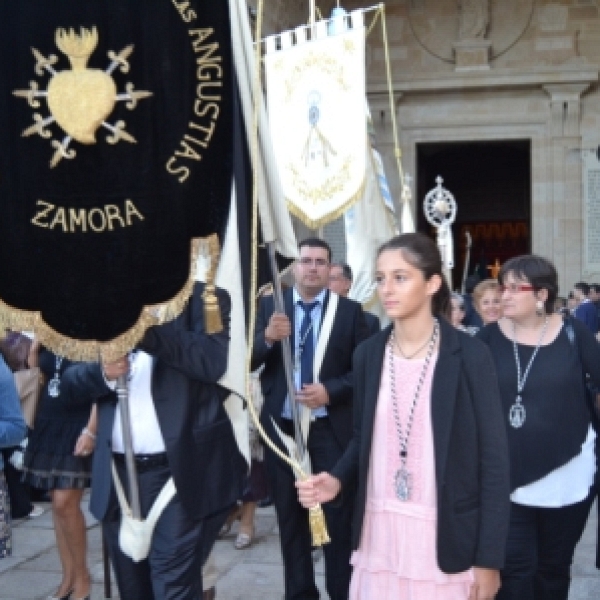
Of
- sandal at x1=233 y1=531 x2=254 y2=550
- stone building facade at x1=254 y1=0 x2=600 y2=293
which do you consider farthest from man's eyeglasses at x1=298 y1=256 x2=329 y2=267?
stone building facade at x1=254 y1=0 x2=600 y2=293

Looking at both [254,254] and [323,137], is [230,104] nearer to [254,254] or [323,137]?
[254,254]

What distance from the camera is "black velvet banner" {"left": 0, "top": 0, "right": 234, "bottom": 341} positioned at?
3.32m

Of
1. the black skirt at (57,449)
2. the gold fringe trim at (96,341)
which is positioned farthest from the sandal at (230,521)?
the gold fringe trim at (96,341)

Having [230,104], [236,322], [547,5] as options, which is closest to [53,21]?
[230,104]

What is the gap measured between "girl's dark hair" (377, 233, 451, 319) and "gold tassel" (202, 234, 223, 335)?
1.91 feet

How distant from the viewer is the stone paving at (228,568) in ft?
18.2

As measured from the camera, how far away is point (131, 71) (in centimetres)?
334

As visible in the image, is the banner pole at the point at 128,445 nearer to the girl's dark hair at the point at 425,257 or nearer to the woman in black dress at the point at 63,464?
the girl's dark hair at the point at 425,257

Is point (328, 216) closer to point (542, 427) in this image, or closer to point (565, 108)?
point (542, 427)

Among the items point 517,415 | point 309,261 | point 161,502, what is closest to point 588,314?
point 309,261

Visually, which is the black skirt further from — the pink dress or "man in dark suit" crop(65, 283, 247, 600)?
the pink dress

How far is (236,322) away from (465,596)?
117 cm

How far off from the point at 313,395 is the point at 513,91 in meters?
13.5

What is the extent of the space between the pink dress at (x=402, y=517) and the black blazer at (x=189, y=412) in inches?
25.6
